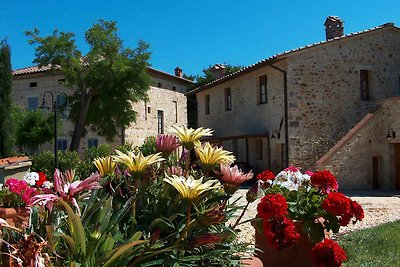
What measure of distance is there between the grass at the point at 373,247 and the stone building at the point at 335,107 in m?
8.67

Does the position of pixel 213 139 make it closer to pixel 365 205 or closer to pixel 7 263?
pixel 365 205

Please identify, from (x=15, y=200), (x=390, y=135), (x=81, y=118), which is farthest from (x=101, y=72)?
(x=15, y=200)

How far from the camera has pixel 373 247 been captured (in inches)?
237

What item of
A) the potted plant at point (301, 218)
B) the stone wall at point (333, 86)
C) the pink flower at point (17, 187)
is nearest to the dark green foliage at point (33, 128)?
the stone wall at point (333, 86)

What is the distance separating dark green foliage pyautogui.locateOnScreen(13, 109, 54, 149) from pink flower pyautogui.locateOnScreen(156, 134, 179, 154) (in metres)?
21.3

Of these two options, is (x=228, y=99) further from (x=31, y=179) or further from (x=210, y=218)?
(x=210, y=218)

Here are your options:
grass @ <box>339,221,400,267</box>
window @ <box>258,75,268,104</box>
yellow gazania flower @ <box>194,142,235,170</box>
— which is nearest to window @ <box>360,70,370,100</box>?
window @ <box>258,75,268,104</box>

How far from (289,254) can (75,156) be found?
43.5 ft

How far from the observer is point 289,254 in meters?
4.49

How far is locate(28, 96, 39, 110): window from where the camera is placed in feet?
84.9

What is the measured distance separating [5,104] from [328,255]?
14061 mm

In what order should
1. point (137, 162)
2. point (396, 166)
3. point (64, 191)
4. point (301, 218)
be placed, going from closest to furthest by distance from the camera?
point (64, 191), point (137, 162), point (301, 218), point (396, 166)

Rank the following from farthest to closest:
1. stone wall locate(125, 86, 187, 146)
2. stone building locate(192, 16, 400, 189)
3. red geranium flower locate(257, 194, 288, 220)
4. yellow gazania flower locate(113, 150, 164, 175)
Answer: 1. stone wall locate(125, 86, 187, 146)
2. stone building locate(192, 16, 400, 189)
3. red geranium flower locate(257, 194, 288, 220)
4. yellow gazania flower locate(113, 150, 164, 175)

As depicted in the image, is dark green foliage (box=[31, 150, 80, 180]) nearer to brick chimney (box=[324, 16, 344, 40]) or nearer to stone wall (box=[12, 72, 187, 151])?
stone wall (box=[12, 72, 187, 151])
